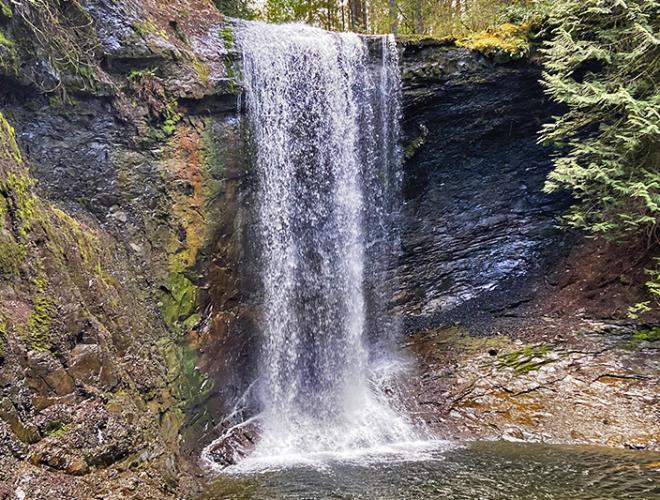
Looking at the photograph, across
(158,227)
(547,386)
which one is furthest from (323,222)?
(547,386)

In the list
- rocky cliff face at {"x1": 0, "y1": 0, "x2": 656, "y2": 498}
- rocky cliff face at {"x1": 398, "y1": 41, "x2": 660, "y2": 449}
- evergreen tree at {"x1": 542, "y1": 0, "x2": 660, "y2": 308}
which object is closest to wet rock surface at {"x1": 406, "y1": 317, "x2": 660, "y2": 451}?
rocky cliff face at {"x1": 398, "y1": 41, "x2": 660, "y2": 449}

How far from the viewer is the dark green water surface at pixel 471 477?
402 centimetres

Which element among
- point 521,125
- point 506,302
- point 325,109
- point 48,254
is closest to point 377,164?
point 325,109

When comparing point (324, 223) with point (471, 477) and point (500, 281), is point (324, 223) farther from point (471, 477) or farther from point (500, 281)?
point (471, 477)

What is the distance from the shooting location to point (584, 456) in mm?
5070

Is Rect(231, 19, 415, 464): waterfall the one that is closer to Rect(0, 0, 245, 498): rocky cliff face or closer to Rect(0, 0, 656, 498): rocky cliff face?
Rect(0, 0, 656, 498): rocky cliff face

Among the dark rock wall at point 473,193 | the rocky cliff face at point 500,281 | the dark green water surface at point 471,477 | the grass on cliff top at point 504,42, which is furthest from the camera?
the dark rock wall at point 473,193

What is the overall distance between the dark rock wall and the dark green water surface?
3169 mm

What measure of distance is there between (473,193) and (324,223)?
9.73 feet

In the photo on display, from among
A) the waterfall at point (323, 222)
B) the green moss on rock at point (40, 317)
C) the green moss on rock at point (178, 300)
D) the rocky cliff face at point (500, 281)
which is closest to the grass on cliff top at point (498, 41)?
the rocky cliff face at point (500, 281)

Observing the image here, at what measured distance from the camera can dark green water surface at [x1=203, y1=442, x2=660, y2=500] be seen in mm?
4016

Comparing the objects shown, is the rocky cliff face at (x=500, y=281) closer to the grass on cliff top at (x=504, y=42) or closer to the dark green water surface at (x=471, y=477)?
the grass on cliff top at (x=504, y=42)

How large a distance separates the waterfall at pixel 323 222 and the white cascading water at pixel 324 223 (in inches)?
0.7

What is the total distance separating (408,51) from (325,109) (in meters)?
1.75
